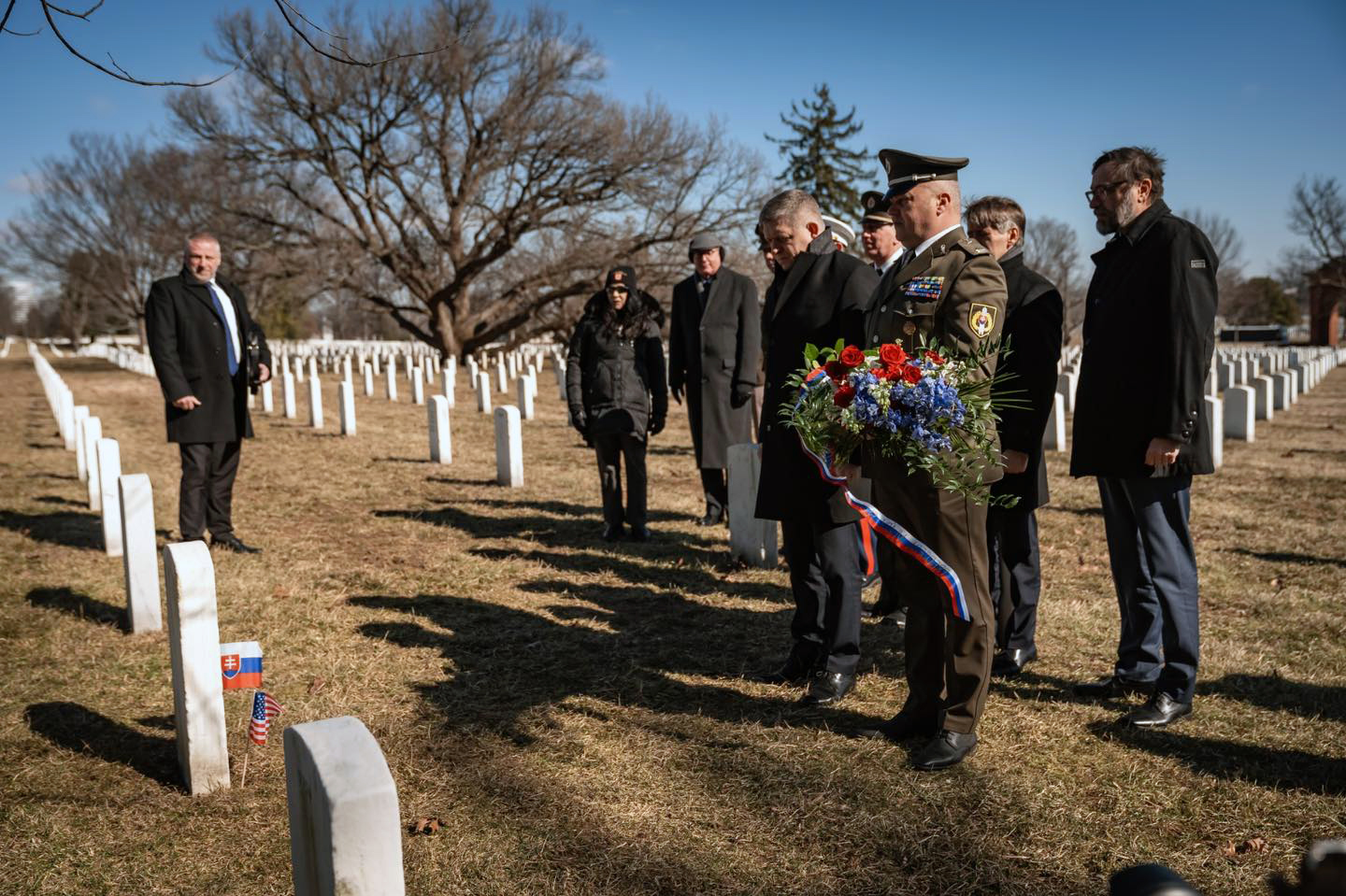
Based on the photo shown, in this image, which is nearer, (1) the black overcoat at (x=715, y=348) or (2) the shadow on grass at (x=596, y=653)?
(2) the shadow on grass at (x=596, y=653)

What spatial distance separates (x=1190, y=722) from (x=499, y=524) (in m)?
5.91

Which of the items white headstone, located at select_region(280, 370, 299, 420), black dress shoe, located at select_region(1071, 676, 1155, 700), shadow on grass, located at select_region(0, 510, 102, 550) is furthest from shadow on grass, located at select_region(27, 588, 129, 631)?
white headstone, located at select_region(280, 370, 299, 420)

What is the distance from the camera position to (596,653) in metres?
5.26

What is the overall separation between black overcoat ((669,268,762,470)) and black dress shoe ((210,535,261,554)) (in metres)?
3.45

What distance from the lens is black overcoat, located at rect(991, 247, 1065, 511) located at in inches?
169

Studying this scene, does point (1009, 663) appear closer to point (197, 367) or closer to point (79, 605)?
point (79, 605)

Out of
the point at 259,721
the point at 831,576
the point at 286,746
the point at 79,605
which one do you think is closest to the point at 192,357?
the point at 79,605

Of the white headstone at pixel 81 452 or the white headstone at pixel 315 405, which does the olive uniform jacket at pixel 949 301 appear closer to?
the white headstone at pixel 81 452

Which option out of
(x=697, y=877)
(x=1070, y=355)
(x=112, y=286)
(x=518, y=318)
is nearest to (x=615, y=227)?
(x=518, y=318)

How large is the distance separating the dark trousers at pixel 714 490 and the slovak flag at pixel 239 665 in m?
4.80

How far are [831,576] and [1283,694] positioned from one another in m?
2.08

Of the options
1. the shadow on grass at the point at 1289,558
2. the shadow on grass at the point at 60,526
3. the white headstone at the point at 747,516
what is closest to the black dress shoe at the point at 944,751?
the white headstone at the point at 747,516

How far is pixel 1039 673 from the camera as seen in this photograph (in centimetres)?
475

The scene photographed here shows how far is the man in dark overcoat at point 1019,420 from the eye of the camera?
432cm
